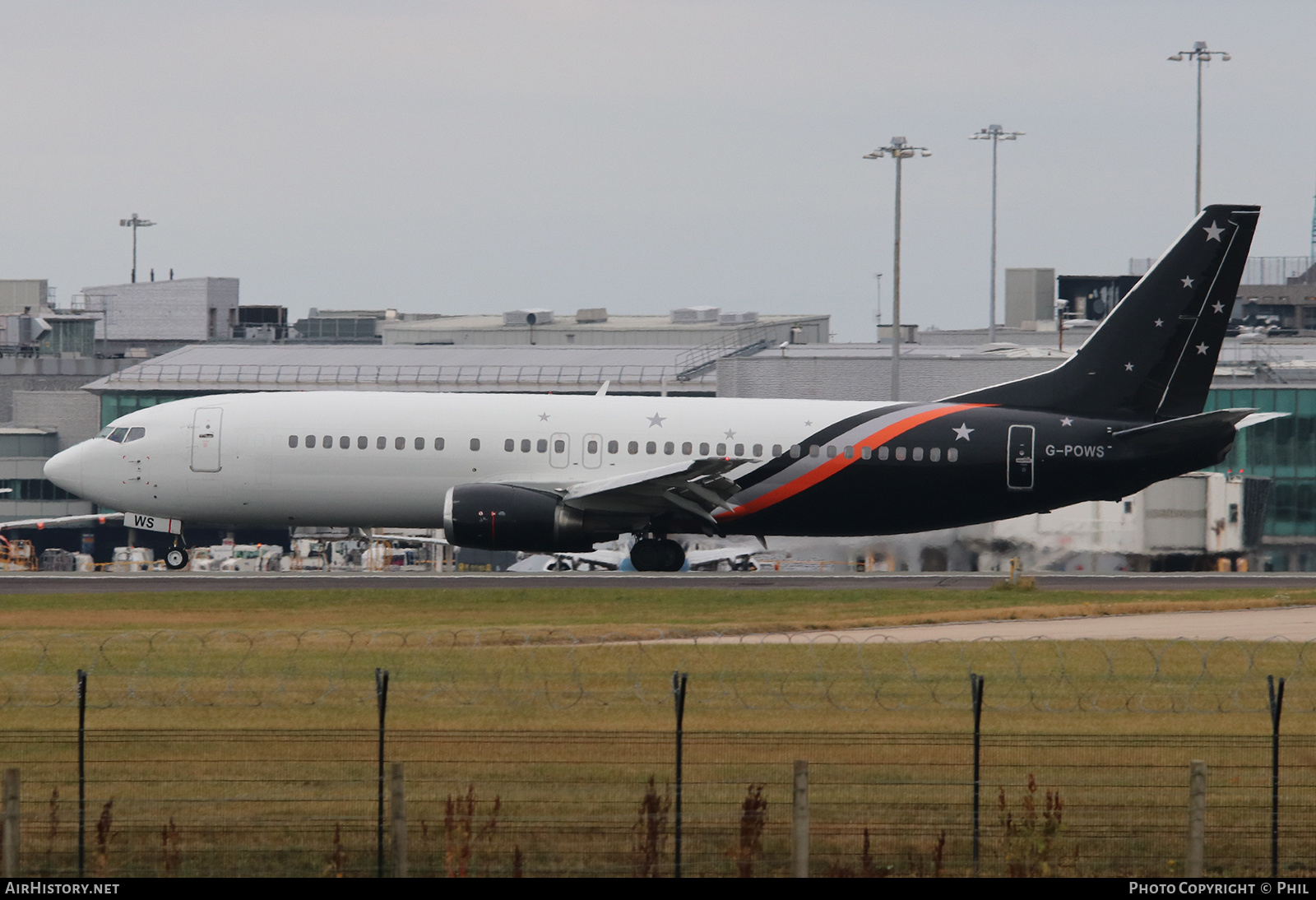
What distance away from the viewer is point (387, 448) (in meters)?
41.5

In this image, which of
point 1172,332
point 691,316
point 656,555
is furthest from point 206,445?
point 691,316

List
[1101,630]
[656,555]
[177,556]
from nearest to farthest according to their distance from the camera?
[1101,630], [656,555], [177,556]

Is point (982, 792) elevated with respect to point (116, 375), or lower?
lower

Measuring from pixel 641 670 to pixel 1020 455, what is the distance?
64.2ft

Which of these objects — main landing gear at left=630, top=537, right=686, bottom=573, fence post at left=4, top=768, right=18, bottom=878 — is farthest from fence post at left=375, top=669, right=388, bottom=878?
main landing gear at left=630, top=537, right=686, bottom=573

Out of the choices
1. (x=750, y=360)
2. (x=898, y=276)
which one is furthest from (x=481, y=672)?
(x=750, y=360)

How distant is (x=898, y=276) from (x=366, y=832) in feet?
172

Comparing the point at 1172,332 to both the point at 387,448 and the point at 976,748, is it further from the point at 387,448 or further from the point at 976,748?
the point at 976,748

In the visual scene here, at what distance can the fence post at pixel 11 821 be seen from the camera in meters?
14.2

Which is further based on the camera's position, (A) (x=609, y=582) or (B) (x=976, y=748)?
(A) (x=609, y=582)

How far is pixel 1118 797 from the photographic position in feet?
59.6

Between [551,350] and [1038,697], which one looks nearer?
[1038,697]

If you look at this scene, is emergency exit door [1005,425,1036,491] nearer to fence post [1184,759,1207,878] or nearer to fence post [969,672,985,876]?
fence post [969,672,985,876]

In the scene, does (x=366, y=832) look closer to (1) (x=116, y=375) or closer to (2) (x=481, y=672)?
(2) (x=481, y=672)
